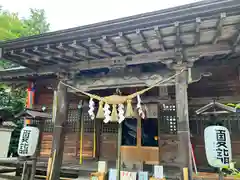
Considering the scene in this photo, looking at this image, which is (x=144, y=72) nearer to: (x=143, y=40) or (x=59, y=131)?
(x=143, y=40)

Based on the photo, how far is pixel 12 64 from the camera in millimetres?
20516

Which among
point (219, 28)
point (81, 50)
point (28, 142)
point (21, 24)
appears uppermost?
point (21, 24)

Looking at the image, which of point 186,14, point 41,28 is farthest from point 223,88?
point 41,28

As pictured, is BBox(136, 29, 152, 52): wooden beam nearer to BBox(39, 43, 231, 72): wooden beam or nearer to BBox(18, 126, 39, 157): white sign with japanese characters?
BBox(39, 43, 231, 72): wooden beam

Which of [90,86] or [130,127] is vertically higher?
[90,86]

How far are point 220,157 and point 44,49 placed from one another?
571 cm

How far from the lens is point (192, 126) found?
705cm

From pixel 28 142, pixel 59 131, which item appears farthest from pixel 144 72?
pixel 28 142

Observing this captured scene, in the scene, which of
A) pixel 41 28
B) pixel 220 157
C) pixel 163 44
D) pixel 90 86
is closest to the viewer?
pixel 220 157

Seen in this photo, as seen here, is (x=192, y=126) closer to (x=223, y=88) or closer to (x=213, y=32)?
(x=223, y=88)

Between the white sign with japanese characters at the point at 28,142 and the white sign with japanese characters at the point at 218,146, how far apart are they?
5.38m

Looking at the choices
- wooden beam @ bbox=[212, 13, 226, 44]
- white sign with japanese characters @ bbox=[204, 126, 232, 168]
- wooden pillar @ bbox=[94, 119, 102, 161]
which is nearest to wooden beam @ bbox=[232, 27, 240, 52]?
wooden beam @ bbox=[212, 13, 226, 44]

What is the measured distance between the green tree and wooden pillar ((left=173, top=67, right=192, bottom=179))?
963cm

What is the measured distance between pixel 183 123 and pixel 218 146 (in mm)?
945
